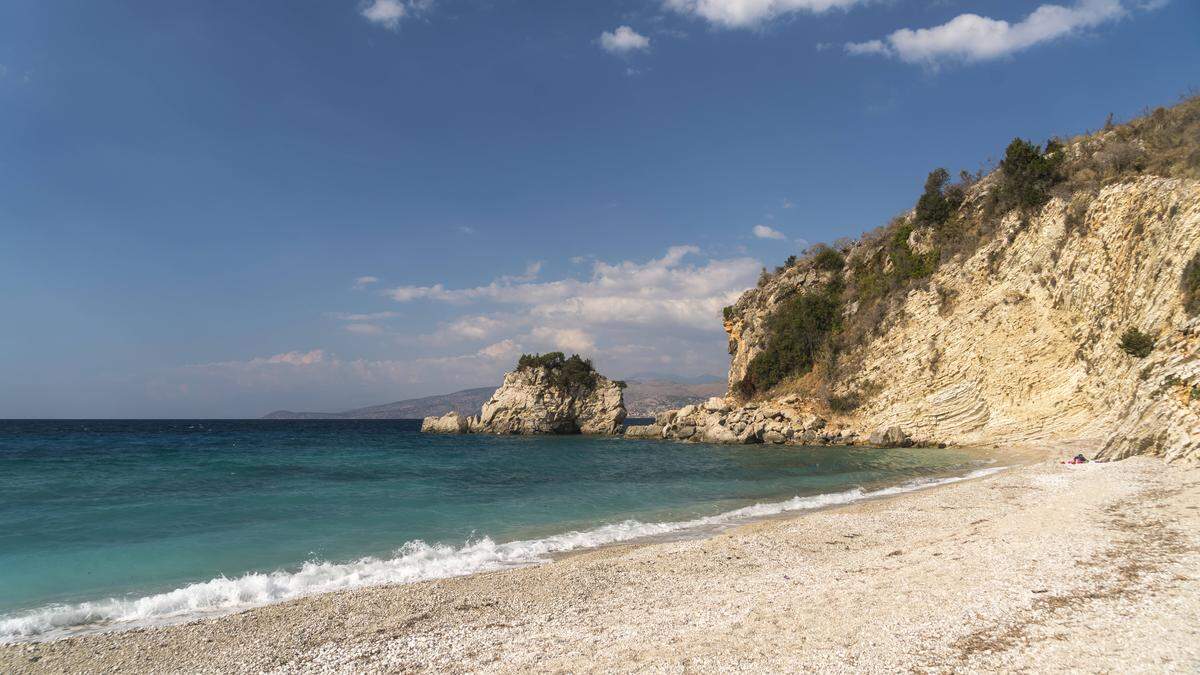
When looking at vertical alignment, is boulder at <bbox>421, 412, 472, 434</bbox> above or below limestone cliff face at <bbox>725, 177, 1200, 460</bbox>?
below

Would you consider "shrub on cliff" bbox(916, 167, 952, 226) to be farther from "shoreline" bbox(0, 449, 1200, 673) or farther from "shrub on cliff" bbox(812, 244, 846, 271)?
"shoreline" bbox(0, 449, 1200, 673)

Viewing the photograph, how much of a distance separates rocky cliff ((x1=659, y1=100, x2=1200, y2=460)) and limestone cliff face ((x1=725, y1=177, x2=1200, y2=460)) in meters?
0.07

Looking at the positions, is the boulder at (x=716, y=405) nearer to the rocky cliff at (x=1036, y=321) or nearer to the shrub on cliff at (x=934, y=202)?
the rocky cliff at (x=1036, y=321)

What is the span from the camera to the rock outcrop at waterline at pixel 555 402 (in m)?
65.2

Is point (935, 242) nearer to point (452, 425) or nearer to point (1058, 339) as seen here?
point (1058, 339)

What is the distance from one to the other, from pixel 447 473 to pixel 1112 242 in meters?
34.7

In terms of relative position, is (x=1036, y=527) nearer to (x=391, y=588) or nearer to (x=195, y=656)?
(x=391, y=588)

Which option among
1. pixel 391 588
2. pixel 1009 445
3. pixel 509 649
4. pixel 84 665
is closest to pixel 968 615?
pixel 509 649

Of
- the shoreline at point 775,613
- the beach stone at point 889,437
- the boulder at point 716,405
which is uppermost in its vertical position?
the boulder at point 716,405

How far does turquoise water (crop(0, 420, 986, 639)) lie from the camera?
987cm

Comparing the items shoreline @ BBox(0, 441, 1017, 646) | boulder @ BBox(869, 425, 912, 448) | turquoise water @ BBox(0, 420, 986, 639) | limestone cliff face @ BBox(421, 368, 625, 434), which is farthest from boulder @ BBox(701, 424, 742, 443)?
shoreline @ BBox(0, 441, 1017, 646)

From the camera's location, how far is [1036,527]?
34.9 ft

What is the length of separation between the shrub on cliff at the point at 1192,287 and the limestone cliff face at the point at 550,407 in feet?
164

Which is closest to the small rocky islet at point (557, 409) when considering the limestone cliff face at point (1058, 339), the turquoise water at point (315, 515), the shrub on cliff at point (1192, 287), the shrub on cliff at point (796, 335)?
the shrub on cliff at point (796, 335)
